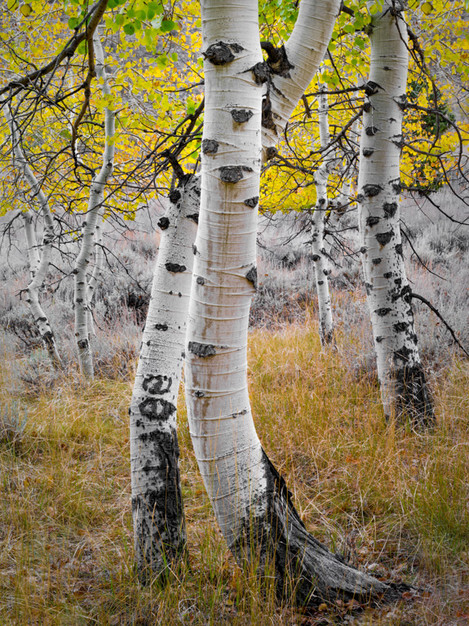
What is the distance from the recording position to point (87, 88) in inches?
94.5

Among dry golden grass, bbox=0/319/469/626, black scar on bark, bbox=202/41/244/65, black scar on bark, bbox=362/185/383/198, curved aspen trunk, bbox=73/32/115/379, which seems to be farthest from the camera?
curved aspen trunk, bbox=73/32/115/379

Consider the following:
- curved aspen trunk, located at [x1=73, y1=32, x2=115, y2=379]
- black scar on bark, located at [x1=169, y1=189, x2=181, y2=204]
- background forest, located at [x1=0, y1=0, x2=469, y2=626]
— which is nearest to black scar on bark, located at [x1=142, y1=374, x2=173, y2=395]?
background forest, located at [x1=0, y1=0, x2=469, y2=626]

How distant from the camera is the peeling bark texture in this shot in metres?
1.86

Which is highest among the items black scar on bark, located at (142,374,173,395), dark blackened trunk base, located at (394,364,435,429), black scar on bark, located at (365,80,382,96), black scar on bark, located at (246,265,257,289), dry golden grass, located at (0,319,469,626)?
black scar on bark, located at (365,80,382,96)

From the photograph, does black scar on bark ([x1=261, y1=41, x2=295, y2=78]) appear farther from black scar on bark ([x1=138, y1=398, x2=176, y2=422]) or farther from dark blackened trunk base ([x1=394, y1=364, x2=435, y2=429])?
dark blackened trunk base ([x1=394, y1=364, x2=435, y2=429])

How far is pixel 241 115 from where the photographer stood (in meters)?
1.60

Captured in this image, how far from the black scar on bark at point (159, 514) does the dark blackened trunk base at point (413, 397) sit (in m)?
2.09

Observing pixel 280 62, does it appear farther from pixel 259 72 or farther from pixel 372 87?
pixel 372 87

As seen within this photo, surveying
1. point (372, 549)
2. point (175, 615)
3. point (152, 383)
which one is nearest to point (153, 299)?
point (152, 383)

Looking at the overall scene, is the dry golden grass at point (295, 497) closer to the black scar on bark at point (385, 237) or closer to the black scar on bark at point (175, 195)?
the black scar on bark at point (385, 237)

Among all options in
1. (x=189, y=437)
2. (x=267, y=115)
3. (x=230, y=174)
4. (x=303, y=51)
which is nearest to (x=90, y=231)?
(x=189, y=437)

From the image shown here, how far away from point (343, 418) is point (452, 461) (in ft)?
3.72

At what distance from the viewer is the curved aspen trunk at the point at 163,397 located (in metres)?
2.09

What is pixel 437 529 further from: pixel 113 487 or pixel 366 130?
pixel 366 130
